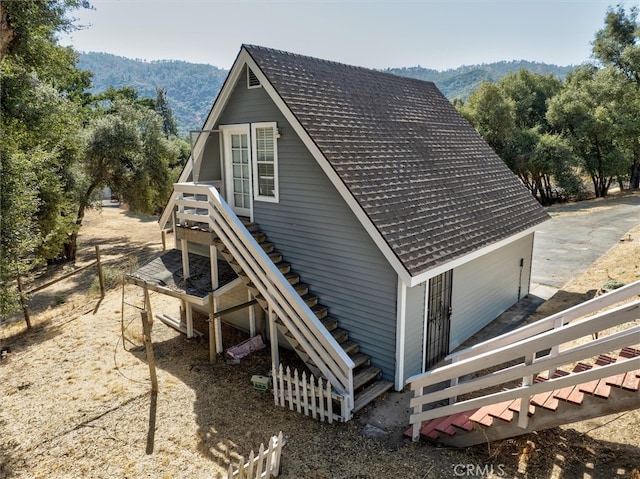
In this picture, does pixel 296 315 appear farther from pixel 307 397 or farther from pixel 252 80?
pixel 252 80

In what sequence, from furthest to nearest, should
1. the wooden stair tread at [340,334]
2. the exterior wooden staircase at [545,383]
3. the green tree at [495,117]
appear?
the green tree at [495,117], the wooden stair tread at [340,334], the exterior wooden staircase at [545,383]

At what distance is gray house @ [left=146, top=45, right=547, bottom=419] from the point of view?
27.2 ft

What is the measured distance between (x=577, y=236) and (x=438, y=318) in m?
15.6

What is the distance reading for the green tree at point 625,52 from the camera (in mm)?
31141

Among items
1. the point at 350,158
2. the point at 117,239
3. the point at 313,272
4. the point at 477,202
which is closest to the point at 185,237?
the point at 313,272

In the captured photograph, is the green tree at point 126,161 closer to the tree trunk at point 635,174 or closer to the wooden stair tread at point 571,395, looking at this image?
the wooden stair tread at point 571,395

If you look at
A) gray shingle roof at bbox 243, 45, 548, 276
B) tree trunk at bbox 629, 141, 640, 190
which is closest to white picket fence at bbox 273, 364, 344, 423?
A: gray shingle roof at bbox 243, 45, 548, 276

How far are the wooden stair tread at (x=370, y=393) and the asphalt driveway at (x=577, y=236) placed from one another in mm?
8836

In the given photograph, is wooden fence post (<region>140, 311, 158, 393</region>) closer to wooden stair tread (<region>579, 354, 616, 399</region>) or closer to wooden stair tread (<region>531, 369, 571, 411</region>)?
wooden stair tread (<region>531, 369, 571, 411</region>)

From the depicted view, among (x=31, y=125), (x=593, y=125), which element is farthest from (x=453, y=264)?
(x=593, y=125)

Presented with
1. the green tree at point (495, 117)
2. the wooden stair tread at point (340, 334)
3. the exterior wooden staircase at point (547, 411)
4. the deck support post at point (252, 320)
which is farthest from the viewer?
the green tree at point (495, 117)

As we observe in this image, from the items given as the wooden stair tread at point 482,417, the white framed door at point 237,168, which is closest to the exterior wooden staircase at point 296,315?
the white framed door at point 237,168

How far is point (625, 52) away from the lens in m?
32.7

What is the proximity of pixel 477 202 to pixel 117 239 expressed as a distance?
27.2 m
